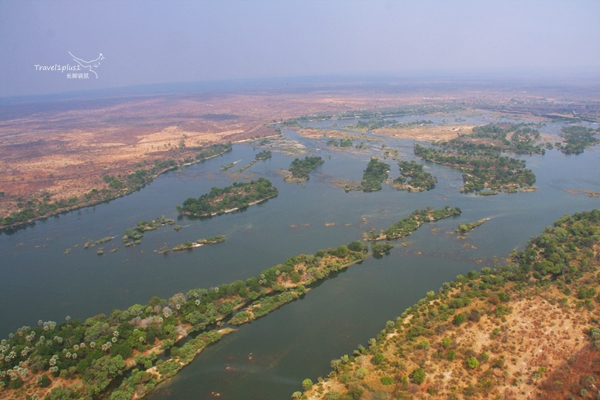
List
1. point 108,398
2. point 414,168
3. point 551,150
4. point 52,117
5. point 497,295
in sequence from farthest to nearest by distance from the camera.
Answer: point 52,117 < point 551,150 < point 414,168 < point 497,295 < point 108,398

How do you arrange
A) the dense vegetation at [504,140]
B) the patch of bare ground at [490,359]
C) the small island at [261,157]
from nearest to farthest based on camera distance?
the patch of bare ground at [490,359]
the small island at [261,157]
the dense vegetation at [504,140]

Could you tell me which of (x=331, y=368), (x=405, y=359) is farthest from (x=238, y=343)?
(x=405, y=359)

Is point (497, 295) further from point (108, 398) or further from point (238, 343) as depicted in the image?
point (108, 398)

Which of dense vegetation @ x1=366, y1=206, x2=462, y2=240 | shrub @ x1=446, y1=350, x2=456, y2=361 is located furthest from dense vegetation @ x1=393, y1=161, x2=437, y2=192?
shrub @ x1=446, y1=350, x2=456, y2=361

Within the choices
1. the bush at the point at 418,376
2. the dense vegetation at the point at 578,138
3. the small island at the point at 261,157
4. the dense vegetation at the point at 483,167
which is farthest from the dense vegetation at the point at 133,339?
the dense vegetation at the point at 578,138

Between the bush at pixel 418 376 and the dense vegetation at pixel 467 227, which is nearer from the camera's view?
the bush at pixel 418 376

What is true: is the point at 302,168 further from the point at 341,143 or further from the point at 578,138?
the point at 578,138

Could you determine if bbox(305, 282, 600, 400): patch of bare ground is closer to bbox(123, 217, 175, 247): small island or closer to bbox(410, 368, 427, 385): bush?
bbox(410, 368, 427, 385): bush

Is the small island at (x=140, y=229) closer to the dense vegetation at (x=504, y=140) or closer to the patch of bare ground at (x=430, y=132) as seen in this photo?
the dense vegetation at (x=504, y=140)
